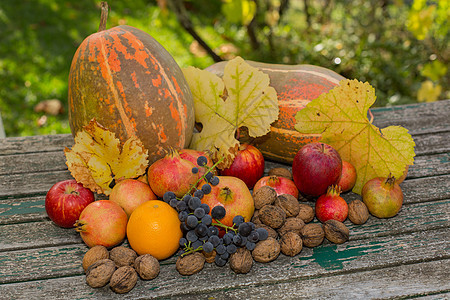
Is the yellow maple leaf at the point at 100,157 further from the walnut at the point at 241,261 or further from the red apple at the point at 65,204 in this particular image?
the walnut at the point at 241,261

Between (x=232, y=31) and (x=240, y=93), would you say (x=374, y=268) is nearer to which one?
(x=240, y=93)

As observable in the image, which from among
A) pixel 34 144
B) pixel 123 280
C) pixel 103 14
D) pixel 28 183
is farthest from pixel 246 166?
pixel 34 144

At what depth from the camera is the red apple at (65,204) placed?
4.20ft

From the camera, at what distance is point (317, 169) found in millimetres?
1307

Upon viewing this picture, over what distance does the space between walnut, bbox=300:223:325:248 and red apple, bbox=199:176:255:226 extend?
175 millimetres

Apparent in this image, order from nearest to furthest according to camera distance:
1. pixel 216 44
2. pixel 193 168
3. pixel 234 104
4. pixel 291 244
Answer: pixel 291 244, pixel 193 168, pixel 234 104, pixel 216 44

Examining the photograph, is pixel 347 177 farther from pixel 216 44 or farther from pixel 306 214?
pixel 216 44

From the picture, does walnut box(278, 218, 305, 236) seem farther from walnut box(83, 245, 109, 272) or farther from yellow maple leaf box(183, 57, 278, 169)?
walnut box(83, 245, 109, 272)

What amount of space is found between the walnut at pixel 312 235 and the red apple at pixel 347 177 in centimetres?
26

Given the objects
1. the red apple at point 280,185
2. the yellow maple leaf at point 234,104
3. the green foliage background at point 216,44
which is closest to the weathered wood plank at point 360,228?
the red apple at point 280,185

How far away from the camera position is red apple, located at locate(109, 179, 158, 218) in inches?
51.0

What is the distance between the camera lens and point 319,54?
299cm

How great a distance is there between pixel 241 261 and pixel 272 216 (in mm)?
189

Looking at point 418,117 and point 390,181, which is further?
point 418,117
